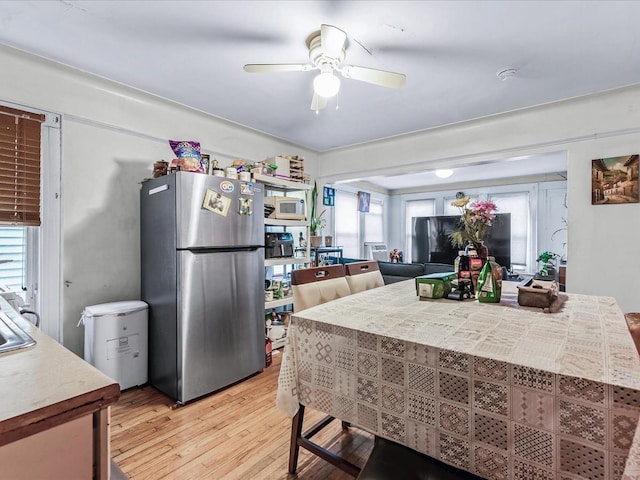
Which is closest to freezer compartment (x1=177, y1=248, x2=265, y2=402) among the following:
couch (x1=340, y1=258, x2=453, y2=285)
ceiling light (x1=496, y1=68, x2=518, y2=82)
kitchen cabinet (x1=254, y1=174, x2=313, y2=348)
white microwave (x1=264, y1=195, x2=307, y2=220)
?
kitchen cabinet (x1=254, y1=174, x2=313, y2=348)

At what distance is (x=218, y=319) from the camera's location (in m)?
2.41

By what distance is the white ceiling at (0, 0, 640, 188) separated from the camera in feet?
5.46

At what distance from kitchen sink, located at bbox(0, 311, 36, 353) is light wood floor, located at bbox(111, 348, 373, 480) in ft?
3.22

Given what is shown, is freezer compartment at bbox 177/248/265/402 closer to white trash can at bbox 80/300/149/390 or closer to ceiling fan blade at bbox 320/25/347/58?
white trash can at bbox 80/300/149/390

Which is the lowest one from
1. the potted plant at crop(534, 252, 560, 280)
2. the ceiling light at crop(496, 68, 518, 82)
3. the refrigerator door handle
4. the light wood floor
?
the light wood floor

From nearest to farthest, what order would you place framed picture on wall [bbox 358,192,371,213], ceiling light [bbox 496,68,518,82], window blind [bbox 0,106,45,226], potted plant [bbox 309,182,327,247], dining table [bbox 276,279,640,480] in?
dining table [bbox 276,279,640,480], window blind [bbox 0,106,45,226], ceiling light [bbox 496,68,518,82], potted plant [bbox 309,182,327,247], framed picture on wall [bbox 358,192,371,213]

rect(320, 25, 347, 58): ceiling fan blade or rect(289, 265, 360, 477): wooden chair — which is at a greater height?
rect(320, 25, 347, 58): ceiling fan blade

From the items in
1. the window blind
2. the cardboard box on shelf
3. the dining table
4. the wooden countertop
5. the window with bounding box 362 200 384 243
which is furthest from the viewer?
the window with bounding box 362 200 384 243

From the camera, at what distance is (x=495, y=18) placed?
172 cm

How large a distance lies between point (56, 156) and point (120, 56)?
87cm

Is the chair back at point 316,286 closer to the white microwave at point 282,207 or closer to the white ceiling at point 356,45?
the white microwave at point 282,207

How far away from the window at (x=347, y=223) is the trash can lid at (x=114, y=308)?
3.76m

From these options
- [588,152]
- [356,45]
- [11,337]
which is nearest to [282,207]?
[356,45]

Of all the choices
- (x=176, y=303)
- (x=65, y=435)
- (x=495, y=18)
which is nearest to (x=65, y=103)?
(x=176, y=303)
